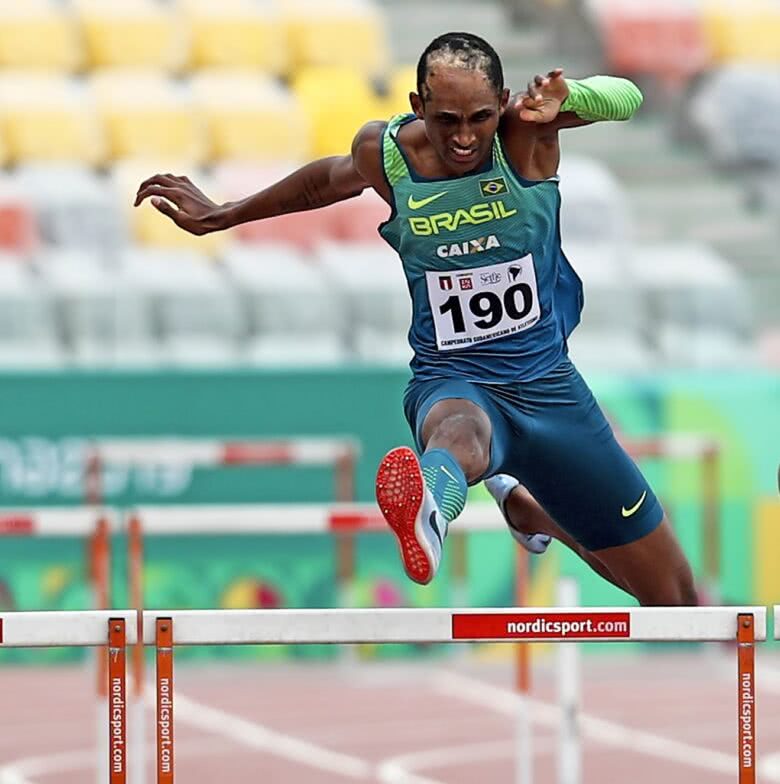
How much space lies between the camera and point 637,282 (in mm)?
13031

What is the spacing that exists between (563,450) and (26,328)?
22.0 ft

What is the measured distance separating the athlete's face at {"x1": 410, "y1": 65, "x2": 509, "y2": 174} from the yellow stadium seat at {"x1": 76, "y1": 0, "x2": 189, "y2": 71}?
9.05m

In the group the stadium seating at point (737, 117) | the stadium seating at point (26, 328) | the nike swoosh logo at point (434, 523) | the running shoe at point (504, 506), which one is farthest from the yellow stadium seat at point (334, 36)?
the nike swoosh logo at point (434, 523)

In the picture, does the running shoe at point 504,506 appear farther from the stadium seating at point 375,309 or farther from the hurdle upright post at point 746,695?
the stadium seating at point 375,309

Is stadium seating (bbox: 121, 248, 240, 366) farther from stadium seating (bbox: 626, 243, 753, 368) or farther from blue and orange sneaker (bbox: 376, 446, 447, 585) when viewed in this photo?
blue and orange sneaker (bbox: 376, 446, 447, 585)

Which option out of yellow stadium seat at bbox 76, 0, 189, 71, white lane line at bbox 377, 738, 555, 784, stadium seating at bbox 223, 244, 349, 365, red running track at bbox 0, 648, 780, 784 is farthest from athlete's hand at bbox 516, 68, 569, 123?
yellow stadium seat at bbox 76, 0, 189, 71

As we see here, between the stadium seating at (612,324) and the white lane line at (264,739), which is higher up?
the stadium seating at (612,324)

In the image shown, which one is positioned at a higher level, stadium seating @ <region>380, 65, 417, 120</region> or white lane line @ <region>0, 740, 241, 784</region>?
stadium seating @ <region>380, 65, 417, 120</region>

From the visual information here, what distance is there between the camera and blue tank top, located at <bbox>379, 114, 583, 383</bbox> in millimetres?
5703

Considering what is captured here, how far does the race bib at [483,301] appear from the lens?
5781mm

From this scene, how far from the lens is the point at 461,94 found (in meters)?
5.46

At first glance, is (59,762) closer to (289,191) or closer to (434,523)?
(289,191)

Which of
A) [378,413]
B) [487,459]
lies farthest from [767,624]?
[378,413]

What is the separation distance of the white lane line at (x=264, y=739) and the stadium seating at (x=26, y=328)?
1995 millimetres
